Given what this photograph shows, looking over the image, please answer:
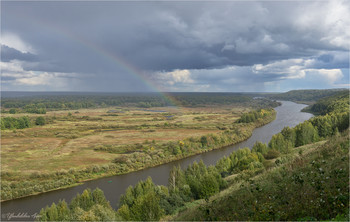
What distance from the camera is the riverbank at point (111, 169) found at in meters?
41.9

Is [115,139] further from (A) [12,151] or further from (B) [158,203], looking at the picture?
(B) [158,203]

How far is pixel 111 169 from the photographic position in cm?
5231

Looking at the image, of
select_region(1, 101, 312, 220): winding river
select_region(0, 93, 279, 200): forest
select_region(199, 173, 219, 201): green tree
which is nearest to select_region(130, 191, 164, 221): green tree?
select_region(199, 173, 219, 201): green tree

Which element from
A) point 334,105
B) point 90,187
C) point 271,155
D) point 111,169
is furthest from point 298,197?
point 334,105

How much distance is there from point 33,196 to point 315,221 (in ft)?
157

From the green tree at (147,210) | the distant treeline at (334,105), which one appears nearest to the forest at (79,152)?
the green tree at (147,210)

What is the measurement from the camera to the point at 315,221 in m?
7.58

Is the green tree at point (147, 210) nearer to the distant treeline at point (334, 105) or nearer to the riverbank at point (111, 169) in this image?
the riverbank at point (111, 169)

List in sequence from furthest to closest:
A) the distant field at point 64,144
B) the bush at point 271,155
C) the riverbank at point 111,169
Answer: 1. the distant field at point 64,144
2. the riverbank at point 111,169
3. the bush at point 271,155

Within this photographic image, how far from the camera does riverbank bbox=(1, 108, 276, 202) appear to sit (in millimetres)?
41906

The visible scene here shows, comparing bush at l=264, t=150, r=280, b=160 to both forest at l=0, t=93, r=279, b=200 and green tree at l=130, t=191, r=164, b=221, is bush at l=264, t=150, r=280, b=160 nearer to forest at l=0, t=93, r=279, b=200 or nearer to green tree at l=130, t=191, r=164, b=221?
forest at l=0, t=93, r=279, b=200

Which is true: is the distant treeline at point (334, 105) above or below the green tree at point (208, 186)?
above

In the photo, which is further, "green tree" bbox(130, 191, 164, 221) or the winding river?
the winding river

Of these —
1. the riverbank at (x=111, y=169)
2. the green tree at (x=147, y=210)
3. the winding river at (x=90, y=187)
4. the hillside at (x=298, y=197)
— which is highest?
the hillside at (x=298, y=197)
